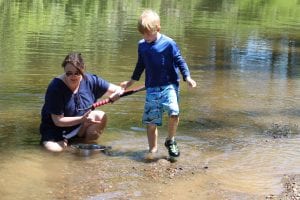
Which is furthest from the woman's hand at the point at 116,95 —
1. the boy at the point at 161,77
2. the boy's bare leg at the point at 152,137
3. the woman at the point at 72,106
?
the boy's bare leg at the point at 152,137

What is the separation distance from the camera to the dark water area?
16.0ft

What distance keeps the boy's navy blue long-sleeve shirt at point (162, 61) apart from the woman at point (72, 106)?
0.52m

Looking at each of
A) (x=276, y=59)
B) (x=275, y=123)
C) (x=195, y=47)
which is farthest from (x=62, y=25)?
(x=275, y=123)

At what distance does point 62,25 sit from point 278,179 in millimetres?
13481

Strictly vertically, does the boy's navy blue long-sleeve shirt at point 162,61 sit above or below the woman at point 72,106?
above

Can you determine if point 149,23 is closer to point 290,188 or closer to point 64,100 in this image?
point 64,100

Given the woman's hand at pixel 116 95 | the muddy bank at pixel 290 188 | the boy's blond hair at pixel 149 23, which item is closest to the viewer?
the muddy bank at pixel 290 188

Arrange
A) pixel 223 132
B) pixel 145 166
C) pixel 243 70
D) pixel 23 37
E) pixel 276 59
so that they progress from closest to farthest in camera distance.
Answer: pixel 145 166
pixel 223 132
pixel 243 70
pixel 276 59
pixel 23 37

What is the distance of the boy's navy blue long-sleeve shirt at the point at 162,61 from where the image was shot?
5535mm

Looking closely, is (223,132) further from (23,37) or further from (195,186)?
(23,37)

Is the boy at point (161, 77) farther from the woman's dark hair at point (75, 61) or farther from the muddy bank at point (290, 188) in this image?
the muddy bank at point (290, 188)

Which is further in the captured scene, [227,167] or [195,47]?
[195,47]

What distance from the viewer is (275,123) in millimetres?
7227

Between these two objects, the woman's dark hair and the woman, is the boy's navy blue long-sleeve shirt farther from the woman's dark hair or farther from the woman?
the woman's dark hair
